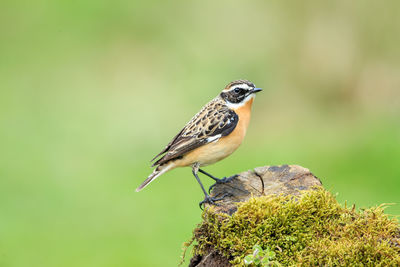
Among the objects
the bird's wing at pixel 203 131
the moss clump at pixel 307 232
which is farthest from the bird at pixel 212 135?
the moss clump at pixel 307 232

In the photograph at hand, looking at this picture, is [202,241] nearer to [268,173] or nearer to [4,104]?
[268,173]

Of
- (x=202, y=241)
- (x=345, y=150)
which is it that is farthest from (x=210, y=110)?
(x=345, y=150)

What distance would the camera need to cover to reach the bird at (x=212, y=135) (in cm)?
926

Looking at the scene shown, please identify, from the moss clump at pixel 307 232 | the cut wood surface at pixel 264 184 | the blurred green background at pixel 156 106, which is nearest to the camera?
the moss clump at pixel 307 232

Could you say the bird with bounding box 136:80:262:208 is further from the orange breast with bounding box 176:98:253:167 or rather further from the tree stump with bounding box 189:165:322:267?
the tree stump with bounding box 189:165:322:267

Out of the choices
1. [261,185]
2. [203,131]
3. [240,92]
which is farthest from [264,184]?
[240,92]

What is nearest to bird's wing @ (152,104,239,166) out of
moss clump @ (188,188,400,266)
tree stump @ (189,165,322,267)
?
tree stump @ (189,165,322,267)

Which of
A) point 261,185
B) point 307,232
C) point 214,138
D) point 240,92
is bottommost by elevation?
point 307,232

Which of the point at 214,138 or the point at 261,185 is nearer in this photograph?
the point at 261,185

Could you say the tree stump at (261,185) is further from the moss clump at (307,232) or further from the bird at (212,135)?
the bird at (212,135)

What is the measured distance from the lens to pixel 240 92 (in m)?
9.73

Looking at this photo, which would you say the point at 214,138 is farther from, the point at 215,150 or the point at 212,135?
the point at 215,150

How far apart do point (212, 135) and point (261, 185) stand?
4.86ft

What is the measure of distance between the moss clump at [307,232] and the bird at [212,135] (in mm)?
2138
